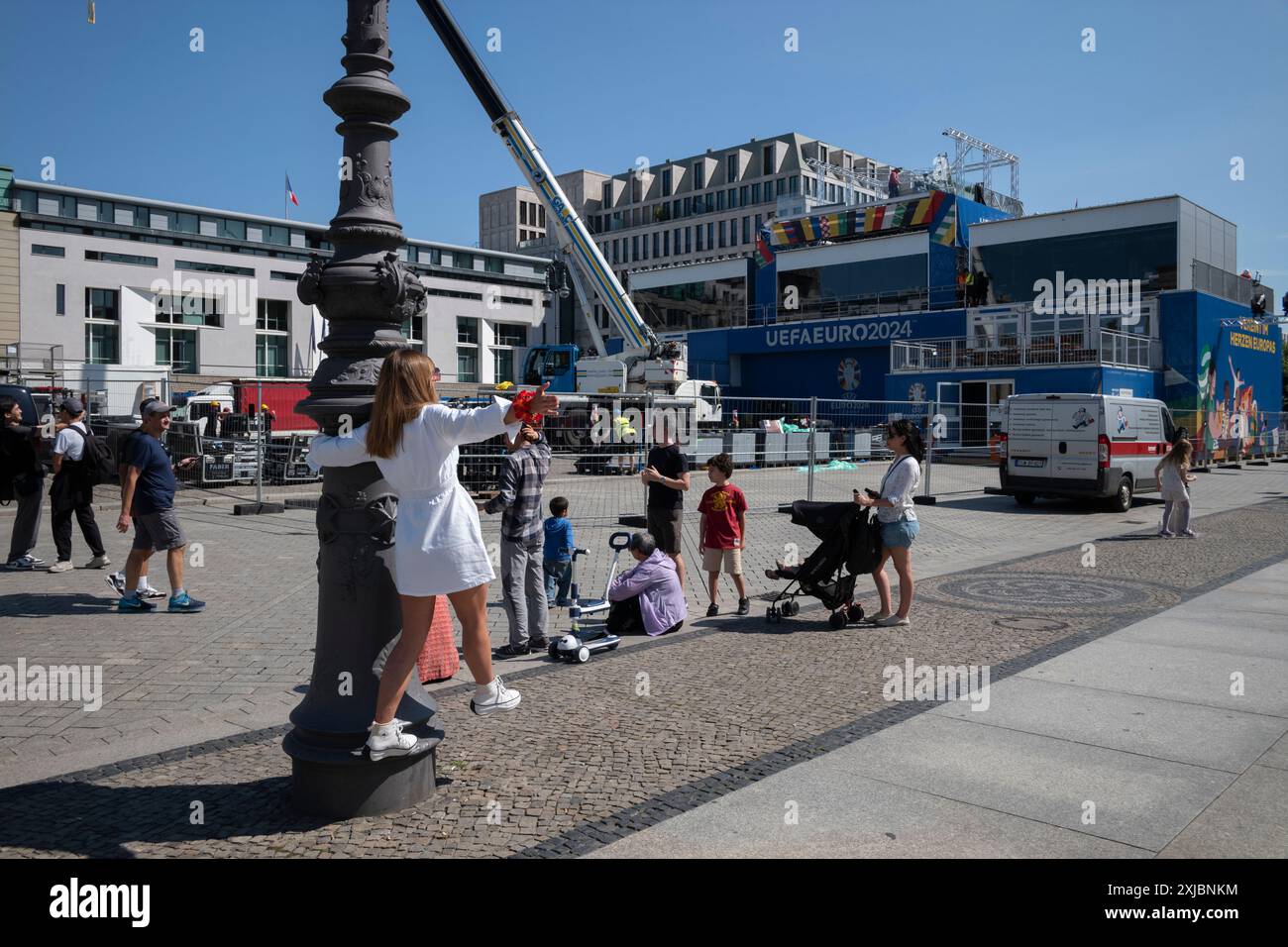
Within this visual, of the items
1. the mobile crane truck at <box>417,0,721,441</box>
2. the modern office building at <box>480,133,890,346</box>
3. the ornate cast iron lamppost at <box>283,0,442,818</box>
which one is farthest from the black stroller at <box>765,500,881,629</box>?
the modern office building at <box>480,133,890,346</box>

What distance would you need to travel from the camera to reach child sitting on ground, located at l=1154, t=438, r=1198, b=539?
14220 mm

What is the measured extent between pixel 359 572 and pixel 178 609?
5254 mm

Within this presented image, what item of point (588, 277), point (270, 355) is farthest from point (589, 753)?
point (270, 355)

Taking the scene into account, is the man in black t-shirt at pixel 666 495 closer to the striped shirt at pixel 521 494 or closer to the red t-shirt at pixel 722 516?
the red t-shirt at pixel 722 516

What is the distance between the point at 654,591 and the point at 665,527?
0.89m

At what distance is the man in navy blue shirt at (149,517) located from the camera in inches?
327

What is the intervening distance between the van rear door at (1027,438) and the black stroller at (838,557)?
1156 centimetres

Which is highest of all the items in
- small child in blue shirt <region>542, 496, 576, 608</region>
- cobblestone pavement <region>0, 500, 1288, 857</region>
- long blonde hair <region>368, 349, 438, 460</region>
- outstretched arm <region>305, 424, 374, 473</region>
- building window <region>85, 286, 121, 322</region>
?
building window <region>85, 286, 121, 322</region>

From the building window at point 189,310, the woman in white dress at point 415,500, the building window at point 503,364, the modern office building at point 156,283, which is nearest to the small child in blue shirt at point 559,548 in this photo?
the woman in white dress at point 415,500

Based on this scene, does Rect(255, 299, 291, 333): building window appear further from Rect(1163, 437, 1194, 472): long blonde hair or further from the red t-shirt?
the red t-shirt

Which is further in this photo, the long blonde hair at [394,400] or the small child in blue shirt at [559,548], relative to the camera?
the small child in blue shirt at [559,548]

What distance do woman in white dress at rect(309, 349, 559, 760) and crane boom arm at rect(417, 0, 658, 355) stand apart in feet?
68.0

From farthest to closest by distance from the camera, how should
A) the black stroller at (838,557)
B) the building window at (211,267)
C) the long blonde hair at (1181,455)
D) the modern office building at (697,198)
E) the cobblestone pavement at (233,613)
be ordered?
1. the modern office building at (697,198)
2. the building window at (211,267)
3. the long blonde hair at (1181,455)
4. the black stroller at (838,557)
5. the cobblestone pavement at (233,613)

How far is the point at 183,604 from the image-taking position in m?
8.44
